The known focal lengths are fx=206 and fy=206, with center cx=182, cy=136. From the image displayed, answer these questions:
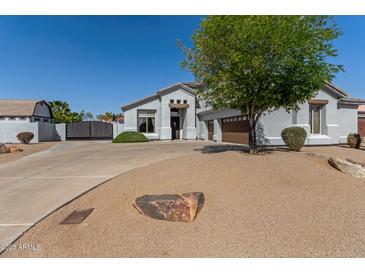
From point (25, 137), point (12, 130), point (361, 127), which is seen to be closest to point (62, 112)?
point (12, 130)

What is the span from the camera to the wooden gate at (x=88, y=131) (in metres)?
26.1

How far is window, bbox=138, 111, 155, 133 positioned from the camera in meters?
22.5

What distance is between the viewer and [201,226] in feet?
11.6

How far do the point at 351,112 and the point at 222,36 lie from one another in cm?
1530

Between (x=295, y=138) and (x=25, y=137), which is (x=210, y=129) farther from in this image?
(x=25, y=137)

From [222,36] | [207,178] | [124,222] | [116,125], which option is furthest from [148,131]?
[124,222]

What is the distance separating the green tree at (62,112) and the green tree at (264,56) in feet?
113

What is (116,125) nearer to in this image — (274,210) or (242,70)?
(242,70)

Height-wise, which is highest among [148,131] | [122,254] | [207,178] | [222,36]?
[222,36]

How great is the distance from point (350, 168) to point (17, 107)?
33.9 m

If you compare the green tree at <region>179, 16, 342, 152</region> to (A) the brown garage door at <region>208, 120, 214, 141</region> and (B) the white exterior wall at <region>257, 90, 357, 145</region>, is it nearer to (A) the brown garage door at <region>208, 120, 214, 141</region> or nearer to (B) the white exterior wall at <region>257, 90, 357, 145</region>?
(B) the white exterior wall at <region>257, 90, 357, 145</region>

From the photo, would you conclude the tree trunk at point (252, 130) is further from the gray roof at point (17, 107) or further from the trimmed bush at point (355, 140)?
the gray roof at point (17, 107)

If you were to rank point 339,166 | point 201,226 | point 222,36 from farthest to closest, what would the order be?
1. point 222,36
2. point 339,166
3. point 201,226

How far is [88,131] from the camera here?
26.7m
